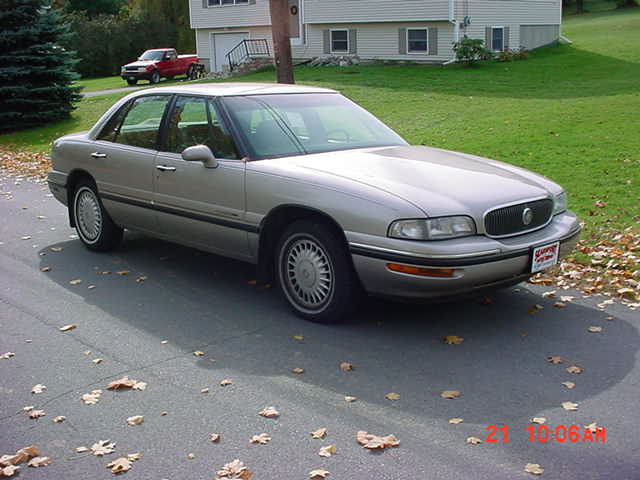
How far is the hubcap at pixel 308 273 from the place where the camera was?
19.0 feet

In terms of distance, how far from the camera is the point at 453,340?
5.50m

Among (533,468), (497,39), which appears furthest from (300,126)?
(497,39)

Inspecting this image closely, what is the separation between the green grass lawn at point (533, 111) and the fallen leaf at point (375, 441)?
5168mm

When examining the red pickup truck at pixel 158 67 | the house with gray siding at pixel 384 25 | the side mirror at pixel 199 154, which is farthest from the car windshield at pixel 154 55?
the side mirror at pixel 199 154

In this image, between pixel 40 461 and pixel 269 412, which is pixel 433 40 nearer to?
pixel 269 412

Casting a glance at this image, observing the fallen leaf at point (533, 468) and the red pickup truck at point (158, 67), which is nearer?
the fallen leaf at point (533, 468)

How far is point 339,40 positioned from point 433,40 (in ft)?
15.9

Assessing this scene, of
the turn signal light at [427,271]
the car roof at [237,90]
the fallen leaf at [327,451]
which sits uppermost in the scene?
the car roof at [237,90]

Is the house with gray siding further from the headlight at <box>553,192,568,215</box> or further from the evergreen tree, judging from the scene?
the headlight at <box>553,192,568,215</box>

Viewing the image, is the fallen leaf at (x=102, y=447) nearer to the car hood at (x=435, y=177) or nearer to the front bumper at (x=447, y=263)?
the front bumper at (x=447, y=263)

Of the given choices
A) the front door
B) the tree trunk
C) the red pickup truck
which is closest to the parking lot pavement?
the front door

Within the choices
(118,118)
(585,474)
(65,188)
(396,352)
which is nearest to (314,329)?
(396,352)

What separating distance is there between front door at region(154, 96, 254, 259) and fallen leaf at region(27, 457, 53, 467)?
259 centimetres

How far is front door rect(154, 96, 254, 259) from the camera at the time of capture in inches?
248
